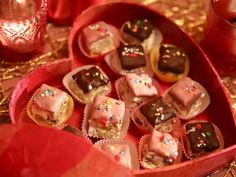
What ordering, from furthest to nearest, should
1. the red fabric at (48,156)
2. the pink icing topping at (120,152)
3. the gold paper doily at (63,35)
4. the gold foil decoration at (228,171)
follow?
the gold paper doily at (63,35) → the gold foil decoration at (228,171) → the pink icing topping at (120,152) → the red fabric at (48,156)

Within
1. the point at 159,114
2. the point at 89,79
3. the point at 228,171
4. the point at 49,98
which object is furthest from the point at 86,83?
the point at 228,171

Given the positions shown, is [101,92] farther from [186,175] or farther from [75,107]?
[186,175]

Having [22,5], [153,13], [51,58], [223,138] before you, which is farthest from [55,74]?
[223,138]

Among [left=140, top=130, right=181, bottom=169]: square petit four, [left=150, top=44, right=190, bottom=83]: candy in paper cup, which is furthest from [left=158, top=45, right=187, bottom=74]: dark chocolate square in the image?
[left=140, top=130, right=181, bottom=169]: square petit four

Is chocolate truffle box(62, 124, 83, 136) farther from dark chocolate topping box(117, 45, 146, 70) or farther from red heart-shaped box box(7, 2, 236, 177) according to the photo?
dark chocolate topping box(117, 45, 146, 70)

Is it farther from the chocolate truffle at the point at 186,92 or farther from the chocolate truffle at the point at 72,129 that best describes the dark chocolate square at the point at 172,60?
the chocolate truffle at the point at 72,129

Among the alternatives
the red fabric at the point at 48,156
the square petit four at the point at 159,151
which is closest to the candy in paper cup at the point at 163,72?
the square petit four at the point at 159,151

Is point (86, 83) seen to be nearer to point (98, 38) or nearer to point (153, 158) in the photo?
point (98, 38)
